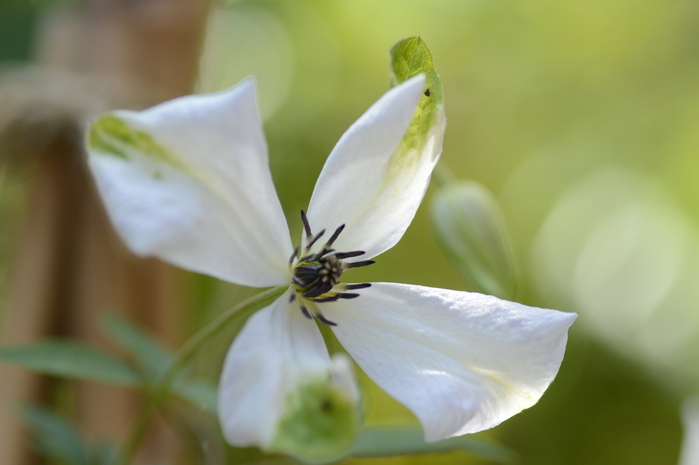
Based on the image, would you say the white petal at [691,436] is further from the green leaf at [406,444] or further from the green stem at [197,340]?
the green stem at [197,340]

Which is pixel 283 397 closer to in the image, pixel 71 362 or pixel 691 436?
pixel 71 362

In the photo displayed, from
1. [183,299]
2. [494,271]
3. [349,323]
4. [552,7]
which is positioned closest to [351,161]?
[349,323]

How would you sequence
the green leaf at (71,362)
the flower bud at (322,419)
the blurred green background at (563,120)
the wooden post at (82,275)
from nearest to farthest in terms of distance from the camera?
the flower bud at (322,419), the green leaf at (71,362), the wooden post at (82,275), the blurred green background at (563,120)

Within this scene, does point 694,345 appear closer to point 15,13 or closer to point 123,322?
point 123,322

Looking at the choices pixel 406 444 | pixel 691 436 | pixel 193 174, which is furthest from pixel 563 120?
pixel 193 174

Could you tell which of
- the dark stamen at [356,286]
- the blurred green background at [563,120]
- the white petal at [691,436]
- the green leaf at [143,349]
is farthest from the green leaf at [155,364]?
the blurred green background at [563,120]

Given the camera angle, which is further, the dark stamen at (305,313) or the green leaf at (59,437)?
the green leaf at (59,437)
